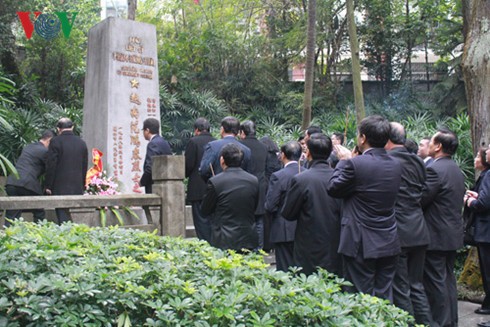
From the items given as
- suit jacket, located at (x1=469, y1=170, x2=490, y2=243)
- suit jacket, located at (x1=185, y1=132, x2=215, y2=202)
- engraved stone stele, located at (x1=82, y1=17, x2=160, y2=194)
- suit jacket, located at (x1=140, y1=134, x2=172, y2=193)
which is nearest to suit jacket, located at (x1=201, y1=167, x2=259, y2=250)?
suit jacket, located at (x1=185, y1=132, x2=215, y2=202)

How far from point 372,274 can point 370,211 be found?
0.51m

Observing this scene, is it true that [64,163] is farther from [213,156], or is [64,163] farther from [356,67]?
[356,67]

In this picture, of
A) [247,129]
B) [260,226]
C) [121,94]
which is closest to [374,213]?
[260,226]

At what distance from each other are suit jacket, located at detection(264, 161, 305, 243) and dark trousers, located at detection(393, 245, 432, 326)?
1227mm

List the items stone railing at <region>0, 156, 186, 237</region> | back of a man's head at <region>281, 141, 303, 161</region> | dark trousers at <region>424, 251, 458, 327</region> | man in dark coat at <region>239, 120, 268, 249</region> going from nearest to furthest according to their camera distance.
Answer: dark trousers at <region>424, 251, 458, 327</region>
back of a man's head at <region>281, 141, 303, 161</region>
stone railing at <region>0, 156, 186, 237</region>
man in dark coat at <region>239, 120, 268, 249</region>

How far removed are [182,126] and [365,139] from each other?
13.4 m

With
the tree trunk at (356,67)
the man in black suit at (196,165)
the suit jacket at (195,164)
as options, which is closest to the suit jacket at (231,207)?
the man in black suit at (196,165)

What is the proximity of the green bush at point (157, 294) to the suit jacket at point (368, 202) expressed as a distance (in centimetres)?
167

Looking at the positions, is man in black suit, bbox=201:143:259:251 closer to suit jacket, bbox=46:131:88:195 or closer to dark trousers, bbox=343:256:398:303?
dark trousers, bbox=343:256:398:303

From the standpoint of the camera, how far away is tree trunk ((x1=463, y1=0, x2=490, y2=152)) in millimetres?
8055

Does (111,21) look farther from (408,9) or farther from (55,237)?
(408,9)

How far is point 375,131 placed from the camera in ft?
16.6

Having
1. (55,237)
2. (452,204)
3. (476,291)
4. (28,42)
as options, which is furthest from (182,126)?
(55,237)

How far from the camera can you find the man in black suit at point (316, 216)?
18.2 feet
